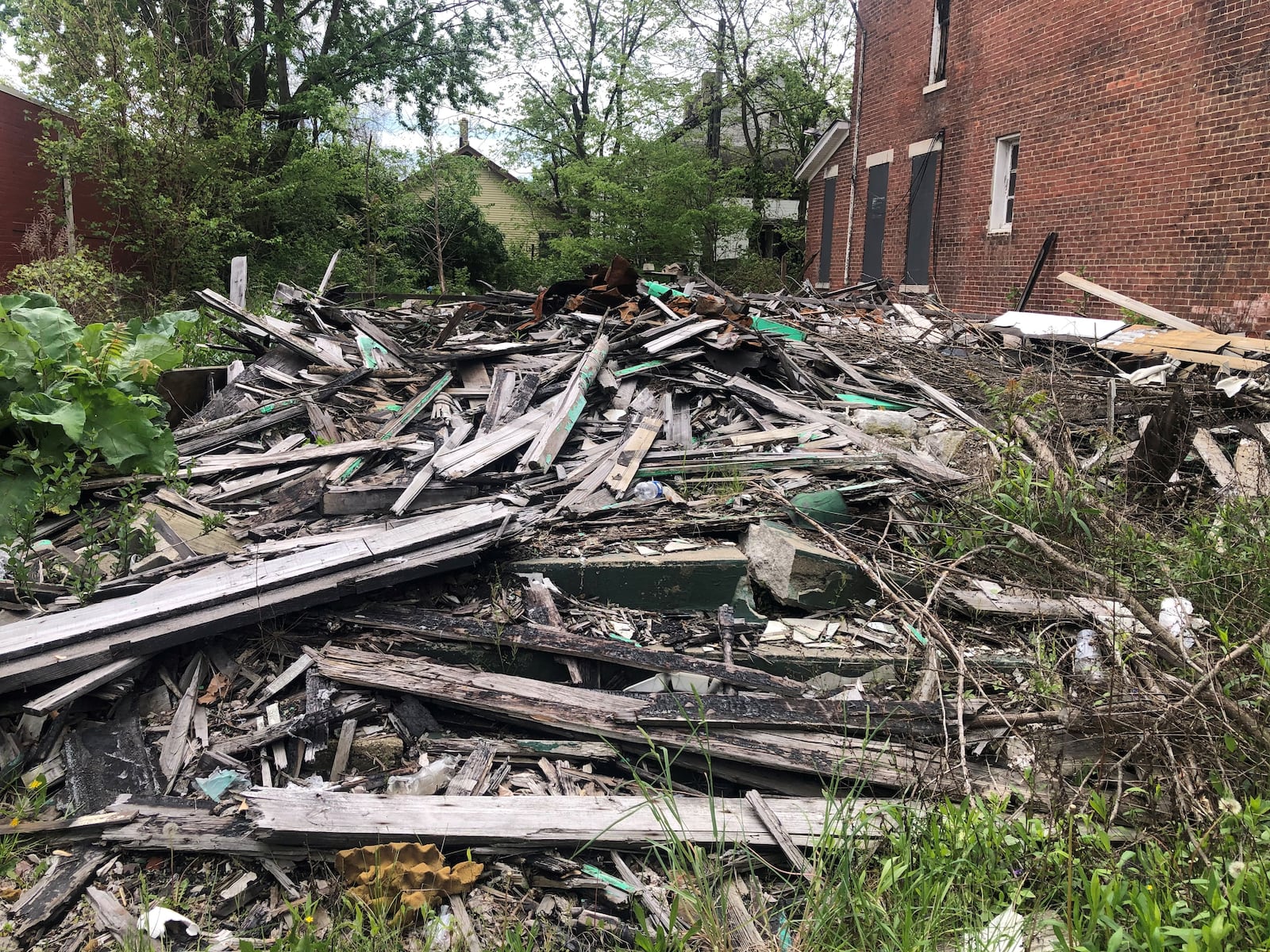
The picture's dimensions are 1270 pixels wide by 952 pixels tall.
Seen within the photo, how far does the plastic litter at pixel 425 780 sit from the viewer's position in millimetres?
3156

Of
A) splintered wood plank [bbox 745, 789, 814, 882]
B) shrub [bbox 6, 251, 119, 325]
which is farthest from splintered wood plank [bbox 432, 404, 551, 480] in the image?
shrub [bbox 6, 251, 119, 325]

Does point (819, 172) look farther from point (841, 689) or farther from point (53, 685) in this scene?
point (53, 685)

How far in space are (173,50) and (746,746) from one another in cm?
1953

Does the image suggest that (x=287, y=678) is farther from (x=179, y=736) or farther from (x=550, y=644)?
(x=550, y=644)

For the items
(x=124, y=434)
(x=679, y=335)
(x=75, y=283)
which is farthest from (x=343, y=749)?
(x=75, y=283)

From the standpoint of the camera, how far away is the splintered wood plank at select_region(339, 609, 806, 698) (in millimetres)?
3764

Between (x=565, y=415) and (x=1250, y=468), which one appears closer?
(x=1250, y=468)

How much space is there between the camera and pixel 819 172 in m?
21.8

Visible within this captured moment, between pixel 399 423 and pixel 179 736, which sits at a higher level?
pixel 399 423

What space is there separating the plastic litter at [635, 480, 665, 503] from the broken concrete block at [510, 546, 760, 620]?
755mm

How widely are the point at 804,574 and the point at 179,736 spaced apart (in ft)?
10.00

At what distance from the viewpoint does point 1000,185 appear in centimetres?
1451

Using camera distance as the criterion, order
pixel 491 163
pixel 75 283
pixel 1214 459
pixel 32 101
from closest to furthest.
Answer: pixel 1214 459, pixel 75 283, pixel 32 101, pixel 491 163

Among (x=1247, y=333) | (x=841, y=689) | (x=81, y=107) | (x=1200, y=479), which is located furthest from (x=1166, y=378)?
(x=81, y=107)
